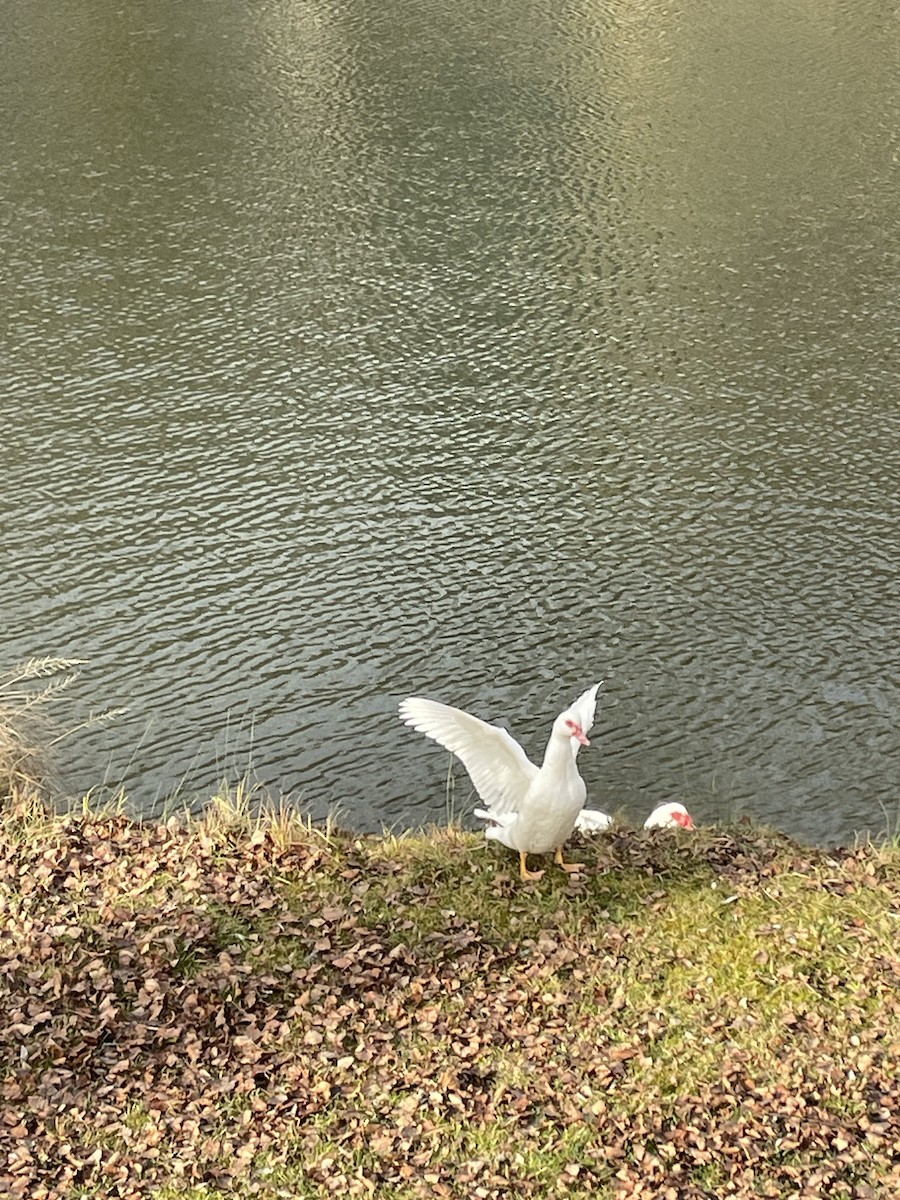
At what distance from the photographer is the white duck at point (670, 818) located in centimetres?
806

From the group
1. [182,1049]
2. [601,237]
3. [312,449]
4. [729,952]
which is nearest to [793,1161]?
[729,952]

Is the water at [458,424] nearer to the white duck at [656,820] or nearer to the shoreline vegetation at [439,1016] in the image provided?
the white duck at [656,820]

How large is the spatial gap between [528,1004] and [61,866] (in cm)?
270

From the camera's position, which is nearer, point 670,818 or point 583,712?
point 583,712

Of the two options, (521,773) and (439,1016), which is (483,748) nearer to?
(521,773)

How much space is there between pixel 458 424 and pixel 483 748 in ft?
24.6

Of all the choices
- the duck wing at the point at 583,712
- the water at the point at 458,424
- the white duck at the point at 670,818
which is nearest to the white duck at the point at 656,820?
the white duck at the point at 670,818

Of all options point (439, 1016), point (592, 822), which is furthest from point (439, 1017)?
point (592, 822)

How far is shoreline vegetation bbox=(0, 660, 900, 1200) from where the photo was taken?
5.51 meters

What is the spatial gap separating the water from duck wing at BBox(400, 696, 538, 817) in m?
1.93

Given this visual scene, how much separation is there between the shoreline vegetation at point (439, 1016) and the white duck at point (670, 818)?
0.27m

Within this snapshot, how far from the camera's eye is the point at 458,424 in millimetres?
14281

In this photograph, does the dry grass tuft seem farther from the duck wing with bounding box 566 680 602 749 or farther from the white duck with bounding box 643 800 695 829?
the white duck with bounding box 643 800 695 829

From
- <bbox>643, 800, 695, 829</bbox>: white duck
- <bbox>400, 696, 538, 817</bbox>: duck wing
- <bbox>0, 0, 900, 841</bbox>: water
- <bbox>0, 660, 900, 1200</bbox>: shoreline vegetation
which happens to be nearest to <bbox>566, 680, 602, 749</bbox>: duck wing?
<bbox>400, 696, 538, 817</bbox>: duck wing
